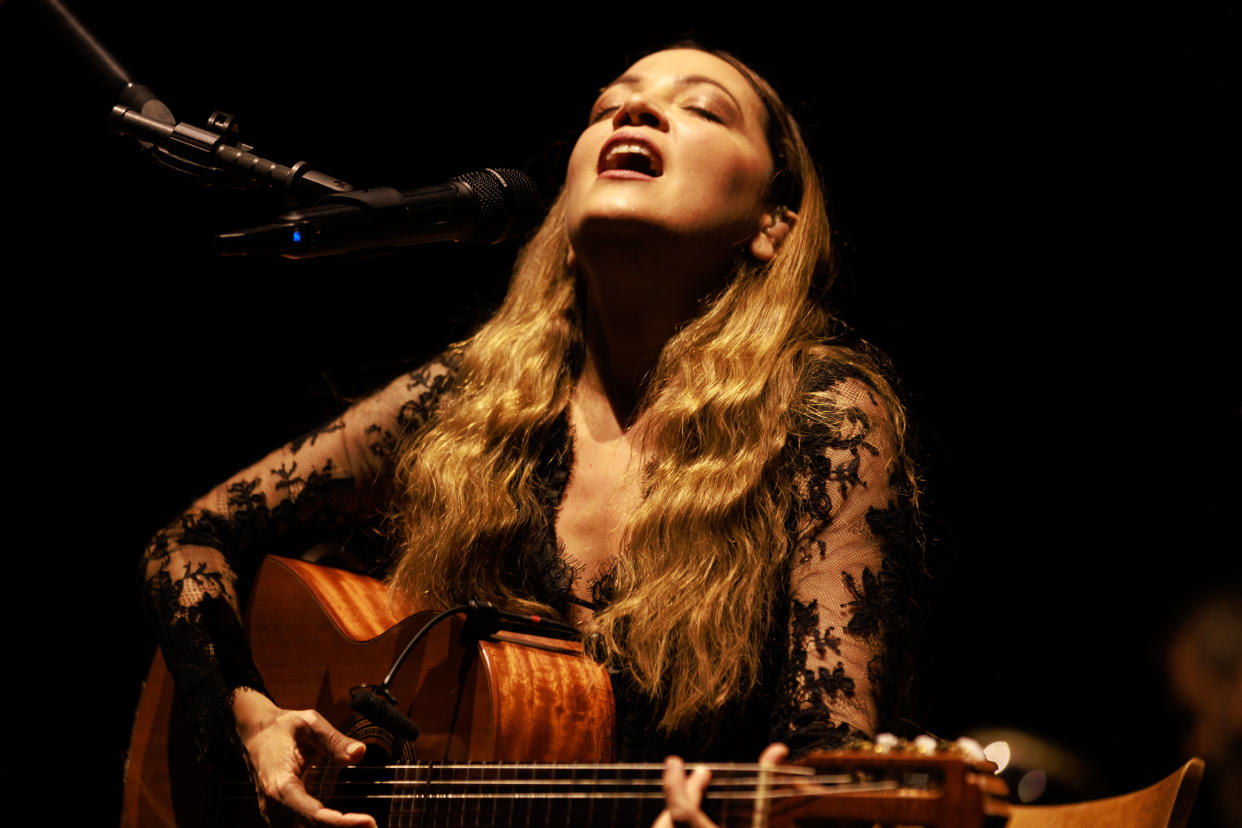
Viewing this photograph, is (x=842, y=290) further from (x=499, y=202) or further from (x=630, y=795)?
(x=630, y=795)

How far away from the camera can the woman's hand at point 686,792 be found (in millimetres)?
1194

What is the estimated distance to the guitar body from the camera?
5.13ft

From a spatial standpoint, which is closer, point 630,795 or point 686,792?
point 686,792

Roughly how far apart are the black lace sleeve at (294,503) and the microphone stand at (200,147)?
2.77ft

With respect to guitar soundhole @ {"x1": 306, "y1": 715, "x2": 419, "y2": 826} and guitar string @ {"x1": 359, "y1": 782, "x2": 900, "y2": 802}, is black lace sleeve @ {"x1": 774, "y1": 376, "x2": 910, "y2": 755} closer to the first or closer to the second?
guitar string @ {"x1": 359, "y1": 782, "x2": 900, "y2": 802}

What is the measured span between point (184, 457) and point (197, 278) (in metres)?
0.54

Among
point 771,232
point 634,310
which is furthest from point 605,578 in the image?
point 771,232

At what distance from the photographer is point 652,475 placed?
196 cm

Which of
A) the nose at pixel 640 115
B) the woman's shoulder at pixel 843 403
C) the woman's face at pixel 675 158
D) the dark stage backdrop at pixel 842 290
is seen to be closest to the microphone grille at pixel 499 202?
the woman's face at pixel 675 158

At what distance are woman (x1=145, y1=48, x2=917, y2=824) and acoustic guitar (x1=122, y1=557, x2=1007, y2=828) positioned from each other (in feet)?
0.27

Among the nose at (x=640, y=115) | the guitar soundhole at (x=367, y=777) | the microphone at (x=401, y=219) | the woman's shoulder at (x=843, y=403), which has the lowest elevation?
the guitar soundhole at (x=367, y=777)

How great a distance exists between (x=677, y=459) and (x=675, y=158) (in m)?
0.62

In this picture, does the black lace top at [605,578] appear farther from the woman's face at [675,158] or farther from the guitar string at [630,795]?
the woman's face at [675,158]

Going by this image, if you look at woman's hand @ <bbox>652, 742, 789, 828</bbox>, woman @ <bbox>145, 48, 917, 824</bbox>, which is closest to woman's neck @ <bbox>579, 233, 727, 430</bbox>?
woman @ <bbox>145, 48, 917, 824</bbox>
